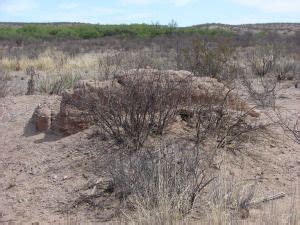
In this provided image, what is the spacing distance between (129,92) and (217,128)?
1.24 meters

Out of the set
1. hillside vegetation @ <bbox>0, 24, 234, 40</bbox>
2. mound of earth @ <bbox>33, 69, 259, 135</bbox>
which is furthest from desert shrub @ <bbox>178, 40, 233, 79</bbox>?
hillside vegetation @ <bbox>0, 24, 234, 40</bbox>

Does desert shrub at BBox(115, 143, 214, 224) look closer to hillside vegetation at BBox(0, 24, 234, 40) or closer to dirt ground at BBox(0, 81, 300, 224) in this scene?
dirt ground at BBox(0, 81, 300, 224)

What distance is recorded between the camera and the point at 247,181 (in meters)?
6.59

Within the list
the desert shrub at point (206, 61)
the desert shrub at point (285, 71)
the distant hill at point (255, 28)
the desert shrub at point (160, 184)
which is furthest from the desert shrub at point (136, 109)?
the distant hill at point (255, 28)

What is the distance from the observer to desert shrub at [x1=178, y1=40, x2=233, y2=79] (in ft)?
43.0

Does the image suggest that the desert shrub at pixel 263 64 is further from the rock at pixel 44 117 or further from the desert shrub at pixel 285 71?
the rock at pixel 44 117

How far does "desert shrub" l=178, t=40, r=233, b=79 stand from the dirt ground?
16.2 ft

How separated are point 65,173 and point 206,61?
264 inches

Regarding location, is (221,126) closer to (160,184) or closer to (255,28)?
(160,184)

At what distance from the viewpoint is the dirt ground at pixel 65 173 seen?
614 centimetres

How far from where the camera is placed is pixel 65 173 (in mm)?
7188

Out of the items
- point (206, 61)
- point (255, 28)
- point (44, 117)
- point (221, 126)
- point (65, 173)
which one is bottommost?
point (255, 28)

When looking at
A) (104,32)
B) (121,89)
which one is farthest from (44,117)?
(104,32)

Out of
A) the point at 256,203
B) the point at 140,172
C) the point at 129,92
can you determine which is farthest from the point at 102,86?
the point at 256,203
